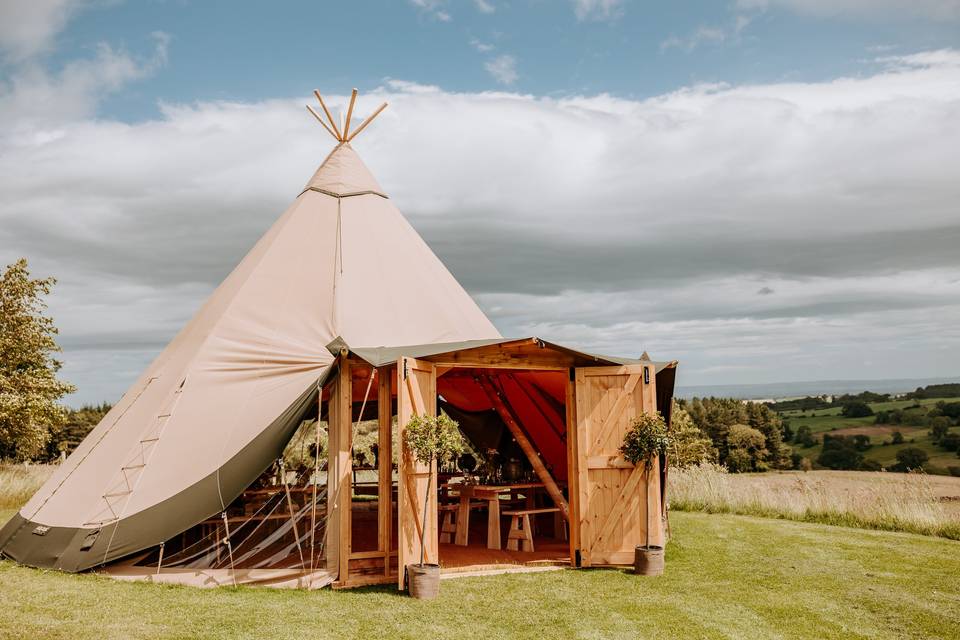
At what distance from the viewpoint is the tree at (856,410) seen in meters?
42.1

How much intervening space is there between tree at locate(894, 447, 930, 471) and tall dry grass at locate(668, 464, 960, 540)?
57.6 ft

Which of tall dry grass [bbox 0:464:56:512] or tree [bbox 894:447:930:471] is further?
tree [bbox 894:447:930:471]

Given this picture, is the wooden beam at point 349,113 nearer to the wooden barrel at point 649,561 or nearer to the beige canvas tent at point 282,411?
the beige canvas tent at point 282,411

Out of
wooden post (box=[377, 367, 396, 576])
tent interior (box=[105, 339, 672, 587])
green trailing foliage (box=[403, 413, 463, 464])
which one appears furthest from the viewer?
wooden post (box=[377, 367, 396, 576])

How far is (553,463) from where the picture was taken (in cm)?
1106

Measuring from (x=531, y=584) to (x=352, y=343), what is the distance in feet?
10.1

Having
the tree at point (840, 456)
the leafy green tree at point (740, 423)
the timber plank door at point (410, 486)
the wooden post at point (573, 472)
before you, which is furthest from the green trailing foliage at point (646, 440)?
the tree at point (840, 456)

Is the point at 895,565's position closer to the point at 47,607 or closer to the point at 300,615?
the point at 300,615

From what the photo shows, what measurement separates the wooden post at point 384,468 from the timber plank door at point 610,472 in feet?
6.72

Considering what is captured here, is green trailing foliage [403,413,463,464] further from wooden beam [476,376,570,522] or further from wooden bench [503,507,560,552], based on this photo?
wooden bench [503,507,560,552]

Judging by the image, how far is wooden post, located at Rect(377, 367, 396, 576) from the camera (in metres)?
7.33

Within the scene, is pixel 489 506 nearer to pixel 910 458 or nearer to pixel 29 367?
pixel 29 367

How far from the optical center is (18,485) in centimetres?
1270

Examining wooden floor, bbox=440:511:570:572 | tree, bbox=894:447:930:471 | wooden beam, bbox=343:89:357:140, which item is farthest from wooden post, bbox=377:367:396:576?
tree, bbox=894:447:930:471
